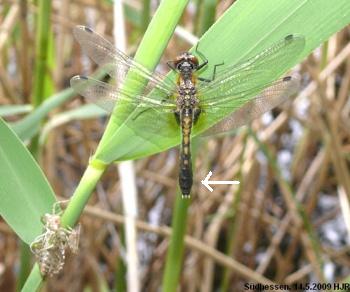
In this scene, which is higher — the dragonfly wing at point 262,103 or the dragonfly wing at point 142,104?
the dragonfly wing at point 262,103

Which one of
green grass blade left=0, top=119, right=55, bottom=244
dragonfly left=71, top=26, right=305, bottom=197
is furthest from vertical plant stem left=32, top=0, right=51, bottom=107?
green grass blade left=0, top=119, right=55, bottom=244

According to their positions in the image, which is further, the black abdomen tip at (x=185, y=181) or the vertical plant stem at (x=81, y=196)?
the black abdomen tip at (x=185, y=181)

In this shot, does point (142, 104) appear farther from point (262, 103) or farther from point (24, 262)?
point (24, 262)

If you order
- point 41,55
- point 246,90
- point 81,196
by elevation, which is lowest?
point 81,196

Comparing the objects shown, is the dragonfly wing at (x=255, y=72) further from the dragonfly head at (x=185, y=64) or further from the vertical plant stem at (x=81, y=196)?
the vertical plant stem at (x=81, y=196)

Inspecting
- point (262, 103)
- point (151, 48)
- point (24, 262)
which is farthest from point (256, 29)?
point (24, 262)

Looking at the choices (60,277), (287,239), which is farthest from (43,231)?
(287,239)

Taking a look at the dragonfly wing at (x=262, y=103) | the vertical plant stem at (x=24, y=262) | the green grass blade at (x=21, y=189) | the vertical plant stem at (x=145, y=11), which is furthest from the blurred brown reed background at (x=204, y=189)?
the green grass blade at (x=21, y=189)

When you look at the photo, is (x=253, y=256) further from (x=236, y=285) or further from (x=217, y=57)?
(x=217, y=57)
